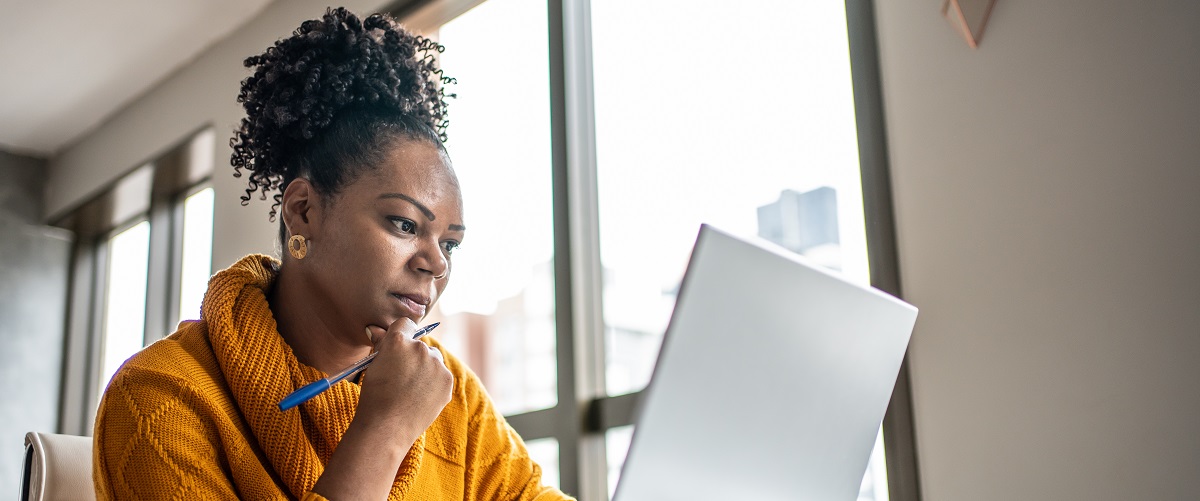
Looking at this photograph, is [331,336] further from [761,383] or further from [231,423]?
[761,383]

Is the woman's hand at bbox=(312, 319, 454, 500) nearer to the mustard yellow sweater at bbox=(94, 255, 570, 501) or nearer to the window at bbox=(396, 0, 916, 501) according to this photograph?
the mustard yellow sweater at bbox=(94, 255, 570, 501)

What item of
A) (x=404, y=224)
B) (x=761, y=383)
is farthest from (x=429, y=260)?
(x=761, y=383)

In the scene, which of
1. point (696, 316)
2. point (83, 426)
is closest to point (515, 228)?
point (696, 316)

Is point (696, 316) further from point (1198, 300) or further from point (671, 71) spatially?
point (671, 71)

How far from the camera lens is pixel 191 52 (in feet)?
11.6

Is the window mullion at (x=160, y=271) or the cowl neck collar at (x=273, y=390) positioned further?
the window mullion at (x=160, y=271)

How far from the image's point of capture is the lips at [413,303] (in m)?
1.32

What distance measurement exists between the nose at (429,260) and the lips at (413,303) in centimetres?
3

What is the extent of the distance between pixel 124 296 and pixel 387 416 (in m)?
3.59

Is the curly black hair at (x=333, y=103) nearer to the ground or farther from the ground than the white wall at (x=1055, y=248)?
farther from the ground

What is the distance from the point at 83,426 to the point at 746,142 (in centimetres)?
331

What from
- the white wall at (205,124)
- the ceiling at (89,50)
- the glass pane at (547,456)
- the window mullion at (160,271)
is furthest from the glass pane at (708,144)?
the window mullion at (160,271)

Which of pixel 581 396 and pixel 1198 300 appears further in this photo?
pixel 581 396

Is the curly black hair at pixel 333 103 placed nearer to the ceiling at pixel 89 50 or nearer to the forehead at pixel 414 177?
the forehead at pixel 414 177
